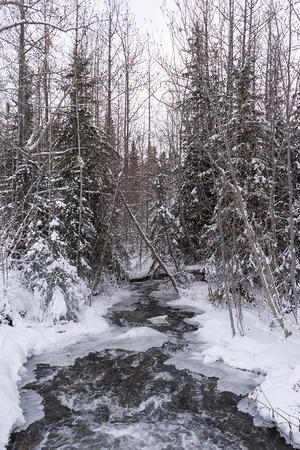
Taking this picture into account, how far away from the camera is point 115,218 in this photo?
460 inches

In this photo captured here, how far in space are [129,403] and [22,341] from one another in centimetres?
293

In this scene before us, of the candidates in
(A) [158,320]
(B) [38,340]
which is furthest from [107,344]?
(A) [158,320]

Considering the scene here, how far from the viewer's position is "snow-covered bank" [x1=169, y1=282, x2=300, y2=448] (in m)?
4.38

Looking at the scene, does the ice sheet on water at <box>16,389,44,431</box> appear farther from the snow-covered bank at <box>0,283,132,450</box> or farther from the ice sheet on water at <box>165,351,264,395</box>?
the ice sheet on water at <box>165,351,264,395</box>

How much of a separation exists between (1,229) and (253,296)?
7109 mm

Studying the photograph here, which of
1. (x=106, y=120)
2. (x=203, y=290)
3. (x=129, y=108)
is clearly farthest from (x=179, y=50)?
(x=129, y=108)

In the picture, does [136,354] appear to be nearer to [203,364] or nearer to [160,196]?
[203,364]

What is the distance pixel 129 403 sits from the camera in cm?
498

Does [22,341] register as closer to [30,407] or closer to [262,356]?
[30,407]

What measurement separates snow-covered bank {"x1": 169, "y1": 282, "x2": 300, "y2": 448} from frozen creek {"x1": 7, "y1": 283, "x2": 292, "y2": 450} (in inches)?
9.3

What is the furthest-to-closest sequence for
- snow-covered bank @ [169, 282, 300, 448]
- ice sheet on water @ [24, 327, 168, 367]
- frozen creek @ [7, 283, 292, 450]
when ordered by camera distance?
1. ice sheet on water @ [24, 327, 168, 367]
2. snow-covered bank @ [169, 282, 300, 448]
3. frozen creek @ [7, 283, 292, 450]

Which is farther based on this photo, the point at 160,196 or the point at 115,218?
the point at 160,196

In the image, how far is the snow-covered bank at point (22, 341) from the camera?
4.43 meters

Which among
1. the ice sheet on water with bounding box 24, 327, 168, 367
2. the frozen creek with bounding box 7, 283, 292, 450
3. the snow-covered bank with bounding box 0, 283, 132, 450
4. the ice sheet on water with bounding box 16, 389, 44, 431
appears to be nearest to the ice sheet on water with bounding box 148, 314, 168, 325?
the ice sheet on water with bounding box 24, 327, 168, 367
